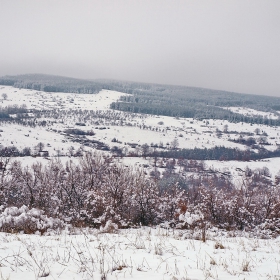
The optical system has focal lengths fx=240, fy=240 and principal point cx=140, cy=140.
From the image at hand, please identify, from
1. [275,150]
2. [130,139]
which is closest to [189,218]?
[130,139]

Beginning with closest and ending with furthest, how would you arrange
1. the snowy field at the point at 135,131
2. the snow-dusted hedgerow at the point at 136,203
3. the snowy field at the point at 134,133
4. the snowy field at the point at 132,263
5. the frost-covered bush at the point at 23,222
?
the snowy field at the point at 132,263
the frost-covered bush at the point at 23,222
the snow-dusted hedgerow at the point at 136,203
the snowy field at the point at 134,133
the snowy field at the point at 135,131

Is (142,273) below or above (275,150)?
above

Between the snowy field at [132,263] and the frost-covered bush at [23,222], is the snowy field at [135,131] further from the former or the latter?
the snowy field at [132,263]

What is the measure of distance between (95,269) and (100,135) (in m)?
117

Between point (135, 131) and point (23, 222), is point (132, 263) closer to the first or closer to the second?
point (23, 222)

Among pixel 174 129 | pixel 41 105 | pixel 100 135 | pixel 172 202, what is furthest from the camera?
pixel 41 105

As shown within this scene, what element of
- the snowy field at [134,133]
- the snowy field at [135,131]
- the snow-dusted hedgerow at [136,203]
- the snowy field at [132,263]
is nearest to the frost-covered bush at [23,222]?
the snowy field at [132,263]

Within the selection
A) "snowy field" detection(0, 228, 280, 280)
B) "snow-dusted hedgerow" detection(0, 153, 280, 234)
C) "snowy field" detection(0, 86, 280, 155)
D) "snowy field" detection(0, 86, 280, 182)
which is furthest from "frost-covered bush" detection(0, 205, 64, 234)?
"snowy field" detection(0, 86, 280, 155)

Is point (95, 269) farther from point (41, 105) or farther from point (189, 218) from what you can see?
point (41, 105)

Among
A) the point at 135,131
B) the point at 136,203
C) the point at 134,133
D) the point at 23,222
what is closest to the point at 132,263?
the point at 23,222

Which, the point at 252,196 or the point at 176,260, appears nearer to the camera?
the point at 176,260

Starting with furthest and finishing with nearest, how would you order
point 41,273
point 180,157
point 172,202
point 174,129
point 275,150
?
point 174,129 → point 275,150 → point 180,157 → point 172,202 → point 41,273

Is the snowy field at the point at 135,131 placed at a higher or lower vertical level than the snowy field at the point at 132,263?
lower

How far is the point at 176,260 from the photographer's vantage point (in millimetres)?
4934
